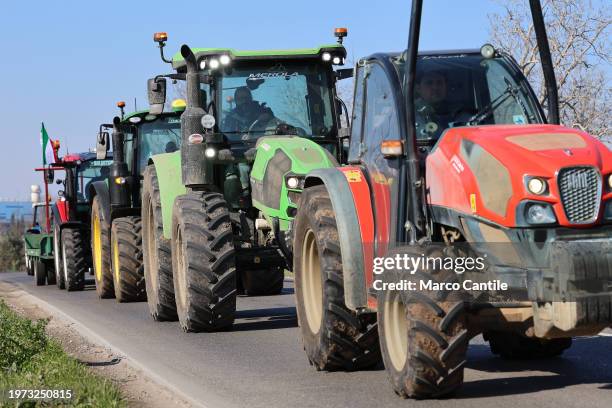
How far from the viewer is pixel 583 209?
7.31m

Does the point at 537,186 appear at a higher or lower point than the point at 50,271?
higher

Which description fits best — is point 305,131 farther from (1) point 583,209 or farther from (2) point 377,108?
(1) point 583,209

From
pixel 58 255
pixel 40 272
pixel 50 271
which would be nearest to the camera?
pixel 58 255

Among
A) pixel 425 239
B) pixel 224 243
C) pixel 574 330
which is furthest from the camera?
pixel 224 243

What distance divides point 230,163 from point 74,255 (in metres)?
9.58

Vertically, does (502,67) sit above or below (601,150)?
above

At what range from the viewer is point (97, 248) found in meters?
20.5

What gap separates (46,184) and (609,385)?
19.6 m

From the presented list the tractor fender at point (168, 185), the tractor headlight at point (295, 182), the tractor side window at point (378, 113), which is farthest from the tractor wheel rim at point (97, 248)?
the tractor side window at point (378, 113)

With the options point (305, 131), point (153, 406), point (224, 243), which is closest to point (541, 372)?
point (153, 406)

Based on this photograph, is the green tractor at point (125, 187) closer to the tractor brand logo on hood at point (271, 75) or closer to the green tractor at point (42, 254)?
the tractor brand logo on hood at point (271, 75)

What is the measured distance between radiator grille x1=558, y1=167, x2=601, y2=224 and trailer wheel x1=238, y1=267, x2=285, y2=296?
1035 centimetres

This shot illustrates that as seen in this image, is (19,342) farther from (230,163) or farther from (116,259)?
(116,259)

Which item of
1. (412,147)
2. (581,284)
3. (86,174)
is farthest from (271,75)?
(86,174)
